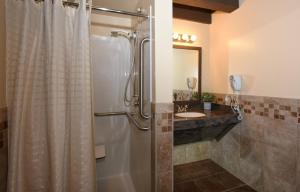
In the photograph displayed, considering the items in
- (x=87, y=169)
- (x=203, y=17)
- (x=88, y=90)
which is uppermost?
(x=203, y=17)

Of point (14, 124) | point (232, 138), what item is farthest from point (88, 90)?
point (232, 138)

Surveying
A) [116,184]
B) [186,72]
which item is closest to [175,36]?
[186,72]

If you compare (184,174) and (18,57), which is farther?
(184,174)

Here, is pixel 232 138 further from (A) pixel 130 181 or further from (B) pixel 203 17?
(B) pixel 203 17

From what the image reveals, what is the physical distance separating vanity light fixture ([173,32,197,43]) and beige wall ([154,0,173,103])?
1.20m

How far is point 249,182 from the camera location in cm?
223

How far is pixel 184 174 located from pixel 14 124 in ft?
7.19

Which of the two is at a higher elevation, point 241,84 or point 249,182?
point 241,84

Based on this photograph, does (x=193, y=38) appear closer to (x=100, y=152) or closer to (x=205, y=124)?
(x=205, y=124)

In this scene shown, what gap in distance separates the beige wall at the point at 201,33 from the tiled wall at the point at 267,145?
760 millimetres

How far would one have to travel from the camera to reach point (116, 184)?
91.1 inches

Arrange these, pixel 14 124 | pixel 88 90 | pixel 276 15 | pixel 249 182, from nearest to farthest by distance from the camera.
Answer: pixel 14 124 < pixel 88 90 < pixel 276 15 < pixel 249 182

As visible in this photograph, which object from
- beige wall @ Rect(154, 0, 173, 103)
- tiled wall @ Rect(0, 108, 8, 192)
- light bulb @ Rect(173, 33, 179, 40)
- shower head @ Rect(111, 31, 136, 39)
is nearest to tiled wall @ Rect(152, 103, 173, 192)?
beige wall @ Rect(154, 0, 173, 103)

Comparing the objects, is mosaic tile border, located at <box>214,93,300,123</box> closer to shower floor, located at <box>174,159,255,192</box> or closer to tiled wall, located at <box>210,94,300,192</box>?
tiled wall, located at <box>210,94,300,192</box>
